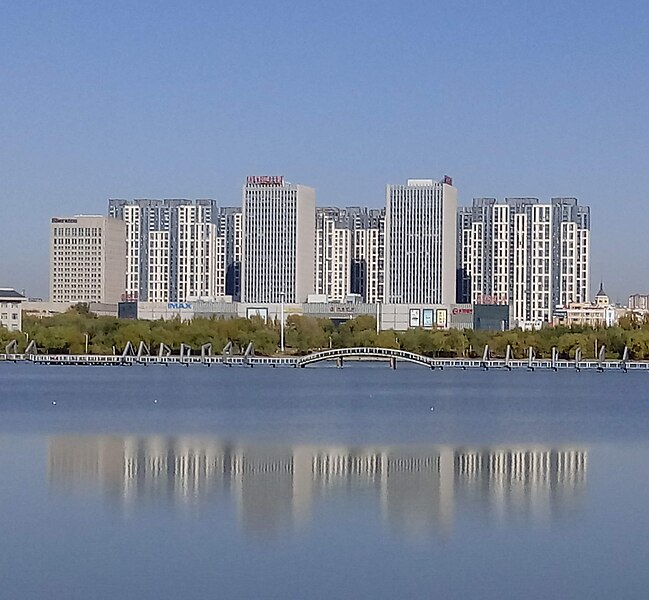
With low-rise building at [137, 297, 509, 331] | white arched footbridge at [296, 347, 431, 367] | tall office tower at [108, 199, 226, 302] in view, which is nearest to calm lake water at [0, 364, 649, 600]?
white arched footbridge at [296, 347, 431, 367]

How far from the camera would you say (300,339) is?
9975 centimetres

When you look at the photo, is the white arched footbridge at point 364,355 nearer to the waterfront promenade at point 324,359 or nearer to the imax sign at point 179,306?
the waterfront promenade at point 324,359

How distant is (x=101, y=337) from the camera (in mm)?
93938

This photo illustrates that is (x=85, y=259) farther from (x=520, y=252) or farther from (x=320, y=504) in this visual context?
(x=320, y=504)

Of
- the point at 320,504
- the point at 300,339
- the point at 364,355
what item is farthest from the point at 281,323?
the point at 320,504

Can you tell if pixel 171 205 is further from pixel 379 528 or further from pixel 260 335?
pixel 379 528

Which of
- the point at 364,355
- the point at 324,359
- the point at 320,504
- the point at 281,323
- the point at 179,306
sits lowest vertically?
the point at 320,504

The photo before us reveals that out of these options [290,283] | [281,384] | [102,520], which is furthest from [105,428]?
[290,283]

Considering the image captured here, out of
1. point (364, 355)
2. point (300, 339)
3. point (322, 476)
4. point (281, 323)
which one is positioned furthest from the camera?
point (281, 323)

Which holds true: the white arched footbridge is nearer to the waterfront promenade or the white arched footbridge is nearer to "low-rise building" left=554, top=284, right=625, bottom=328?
the waterfront promenade

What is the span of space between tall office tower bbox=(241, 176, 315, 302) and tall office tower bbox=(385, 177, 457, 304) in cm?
792

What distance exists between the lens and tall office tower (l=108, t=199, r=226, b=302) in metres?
146

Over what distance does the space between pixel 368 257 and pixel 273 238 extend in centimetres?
1415

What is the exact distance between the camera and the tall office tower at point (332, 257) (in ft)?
465
